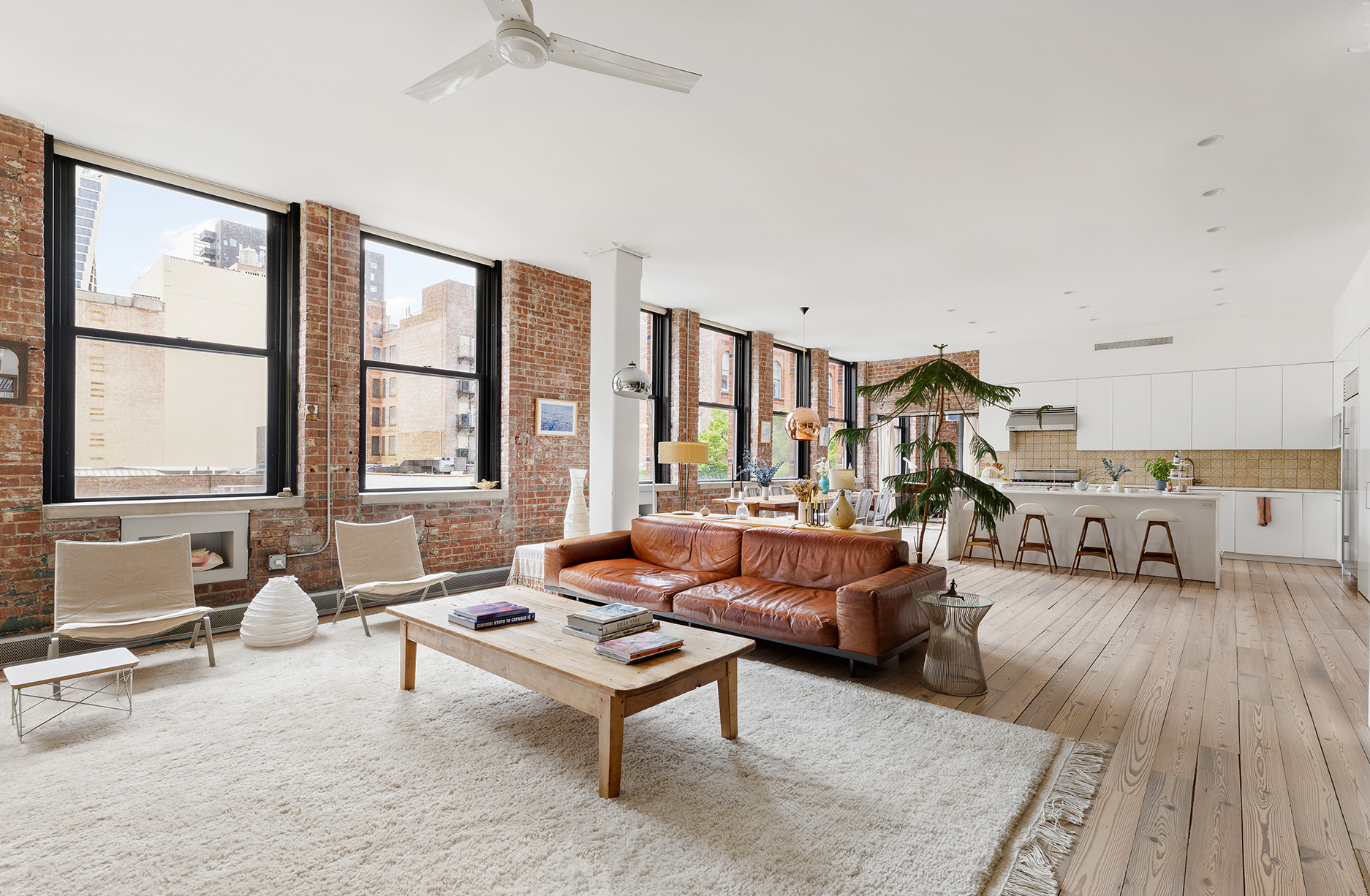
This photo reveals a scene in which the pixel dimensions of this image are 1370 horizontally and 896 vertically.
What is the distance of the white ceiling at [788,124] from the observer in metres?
2.82

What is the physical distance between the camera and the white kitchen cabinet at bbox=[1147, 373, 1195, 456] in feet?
27.5

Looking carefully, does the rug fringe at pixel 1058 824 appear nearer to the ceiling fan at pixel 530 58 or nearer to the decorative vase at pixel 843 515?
the decorative vase at pixel 843 515

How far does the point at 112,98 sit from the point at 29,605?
9.77ft

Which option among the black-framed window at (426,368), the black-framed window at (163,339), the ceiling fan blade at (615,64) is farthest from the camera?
the black-framed window at (426,368)

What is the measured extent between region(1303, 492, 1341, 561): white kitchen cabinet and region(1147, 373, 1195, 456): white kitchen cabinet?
1.33 m

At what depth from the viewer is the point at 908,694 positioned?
11.0 feet

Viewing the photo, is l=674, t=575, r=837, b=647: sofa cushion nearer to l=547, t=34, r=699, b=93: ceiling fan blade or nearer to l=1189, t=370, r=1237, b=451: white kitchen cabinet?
l=547, t=34, r=699, b=93: ceiling fan blade

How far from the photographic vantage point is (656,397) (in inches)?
331

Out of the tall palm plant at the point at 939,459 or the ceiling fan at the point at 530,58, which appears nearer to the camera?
A: the ceiling fan at the point at 530,58

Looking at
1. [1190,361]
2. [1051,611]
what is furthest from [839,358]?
[1051,611]

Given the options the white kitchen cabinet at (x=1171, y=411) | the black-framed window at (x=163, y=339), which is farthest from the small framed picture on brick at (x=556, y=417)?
the white kitchen cabinet at (x=1171, y=411)

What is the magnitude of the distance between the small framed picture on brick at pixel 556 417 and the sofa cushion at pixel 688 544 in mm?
1767

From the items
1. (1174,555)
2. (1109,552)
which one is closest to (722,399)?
(1109,552)

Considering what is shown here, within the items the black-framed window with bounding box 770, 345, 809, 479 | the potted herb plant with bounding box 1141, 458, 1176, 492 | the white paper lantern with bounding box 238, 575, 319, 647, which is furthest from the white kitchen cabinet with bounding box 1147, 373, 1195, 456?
the white paper lantern with bounding box 238, 575, 319, 647
